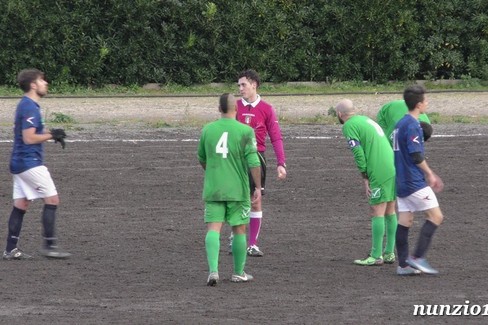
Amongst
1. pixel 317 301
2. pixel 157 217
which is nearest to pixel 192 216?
pixel 157 217

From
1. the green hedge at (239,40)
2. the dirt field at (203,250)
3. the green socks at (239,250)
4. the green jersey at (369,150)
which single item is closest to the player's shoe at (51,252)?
the dirt field at (203,250)

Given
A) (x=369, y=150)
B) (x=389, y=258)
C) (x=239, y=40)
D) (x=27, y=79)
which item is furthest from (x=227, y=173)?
(x=239, y=40)

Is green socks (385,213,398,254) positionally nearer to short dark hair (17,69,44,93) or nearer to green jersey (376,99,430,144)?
green jersey (376,99,430,144)

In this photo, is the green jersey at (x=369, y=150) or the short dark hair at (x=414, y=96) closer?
the short dark hair at (x=414, y=96)

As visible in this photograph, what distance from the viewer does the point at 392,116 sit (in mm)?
12312

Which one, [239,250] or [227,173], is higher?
[227,173]

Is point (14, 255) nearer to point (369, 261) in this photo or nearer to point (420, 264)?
point (369, 261)

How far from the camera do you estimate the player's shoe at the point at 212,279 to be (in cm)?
1073

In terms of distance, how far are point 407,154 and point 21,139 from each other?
410 centimetres

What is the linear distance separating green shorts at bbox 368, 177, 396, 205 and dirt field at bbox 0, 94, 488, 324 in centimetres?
73

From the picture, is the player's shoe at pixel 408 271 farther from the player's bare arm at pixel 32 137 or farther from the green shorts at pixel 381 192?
the player's bare arm at pixel 32 137

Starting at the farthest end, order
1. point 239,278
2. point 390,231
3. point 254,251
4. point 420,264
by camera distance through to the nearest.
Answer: point 254,251 < point 390,231 < point 420,264 < point 239,278

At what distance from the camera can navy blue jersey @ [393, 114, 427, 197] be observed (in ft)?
35.8

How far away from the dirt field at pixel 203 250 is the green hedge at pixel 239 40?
6749 mm
